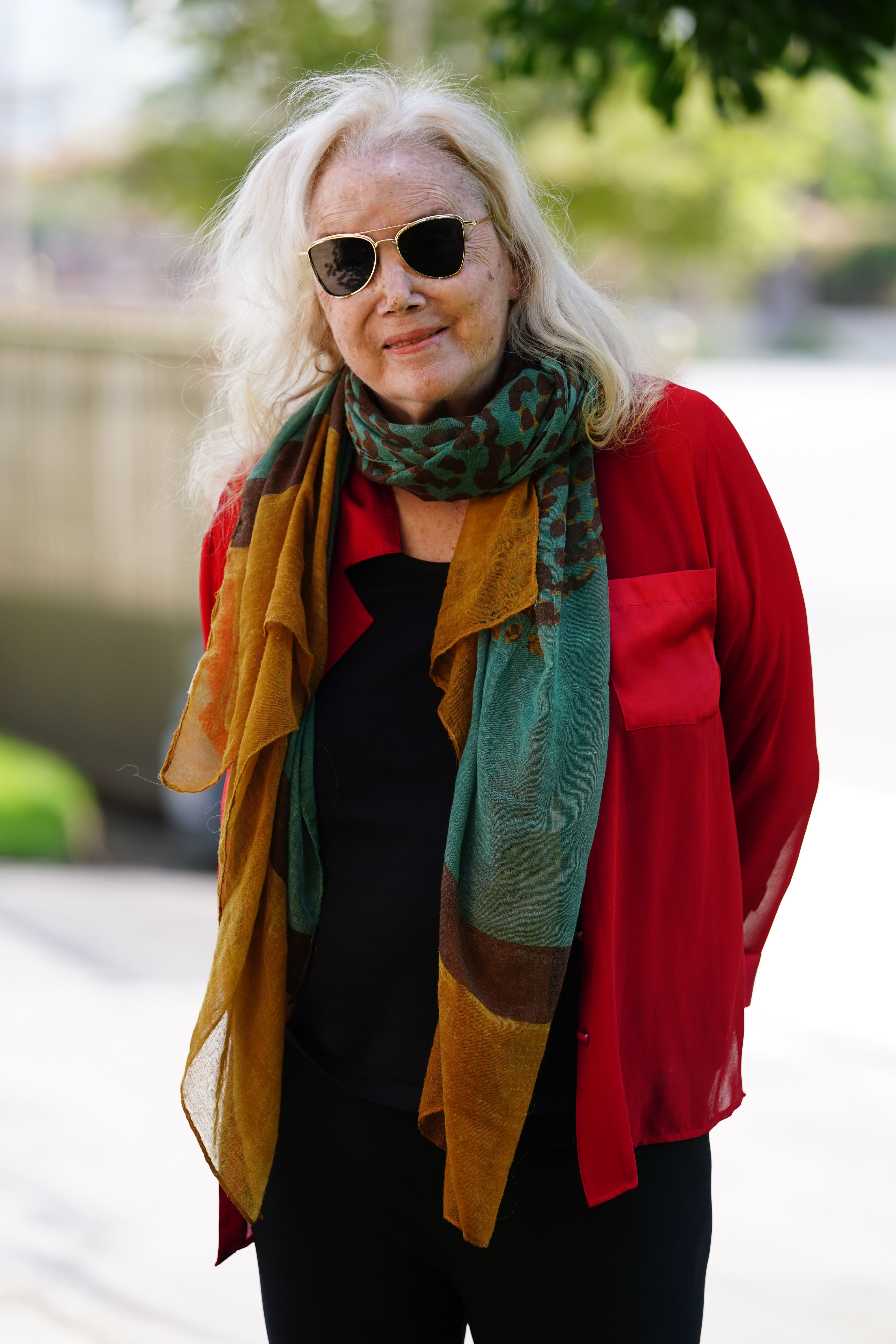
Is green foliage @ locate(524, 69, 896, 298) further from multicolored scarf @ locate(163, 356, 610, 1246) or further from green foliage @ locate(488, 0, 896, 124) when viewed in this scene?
multicolored scarf @ locate(163, 356, 610, 1246)

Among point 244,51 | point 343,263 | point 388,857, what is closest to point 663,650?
point 388,857

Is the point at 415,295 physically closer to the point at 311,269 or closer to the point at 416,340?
the point at 416,340

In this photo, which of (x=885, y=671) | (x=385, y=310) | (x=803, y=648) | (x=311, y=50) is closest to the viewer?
(x=385, y=310)

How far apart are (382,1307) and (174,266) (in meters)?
1.63

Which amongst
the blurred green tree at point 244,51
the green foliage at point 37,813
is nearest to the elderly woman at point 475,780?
the green foliage at point 37,813

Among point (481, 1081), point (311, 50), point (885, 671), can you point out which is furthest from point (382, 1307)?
point (311, 50)

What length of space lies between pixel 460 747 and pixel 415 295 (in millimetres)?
577

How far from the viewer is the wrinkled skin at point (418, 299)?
1.61m

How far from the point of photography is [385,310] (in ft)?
5.29

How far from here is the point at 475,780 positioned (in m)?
1.52

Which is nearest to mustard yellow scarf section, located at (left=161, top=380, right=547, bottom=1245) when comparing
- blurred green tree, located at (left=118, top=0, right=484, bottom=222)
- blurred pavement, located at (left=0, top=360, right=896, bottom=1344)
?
blurred pavement, located at (left=0, top=360, right=896, bottom=1344)

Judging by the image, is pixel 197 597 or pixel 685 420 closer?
pixel 685 420

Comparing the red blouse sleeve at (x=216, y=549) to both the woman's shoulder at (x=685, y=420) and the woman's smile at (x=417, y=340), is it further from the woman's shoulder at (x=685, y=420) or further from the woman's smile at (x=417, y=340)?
the woman's shoulder at (x=685, y=420)

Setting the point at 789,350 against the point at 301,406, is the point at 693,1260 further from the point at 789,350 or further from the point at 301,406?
the point at 789,350
